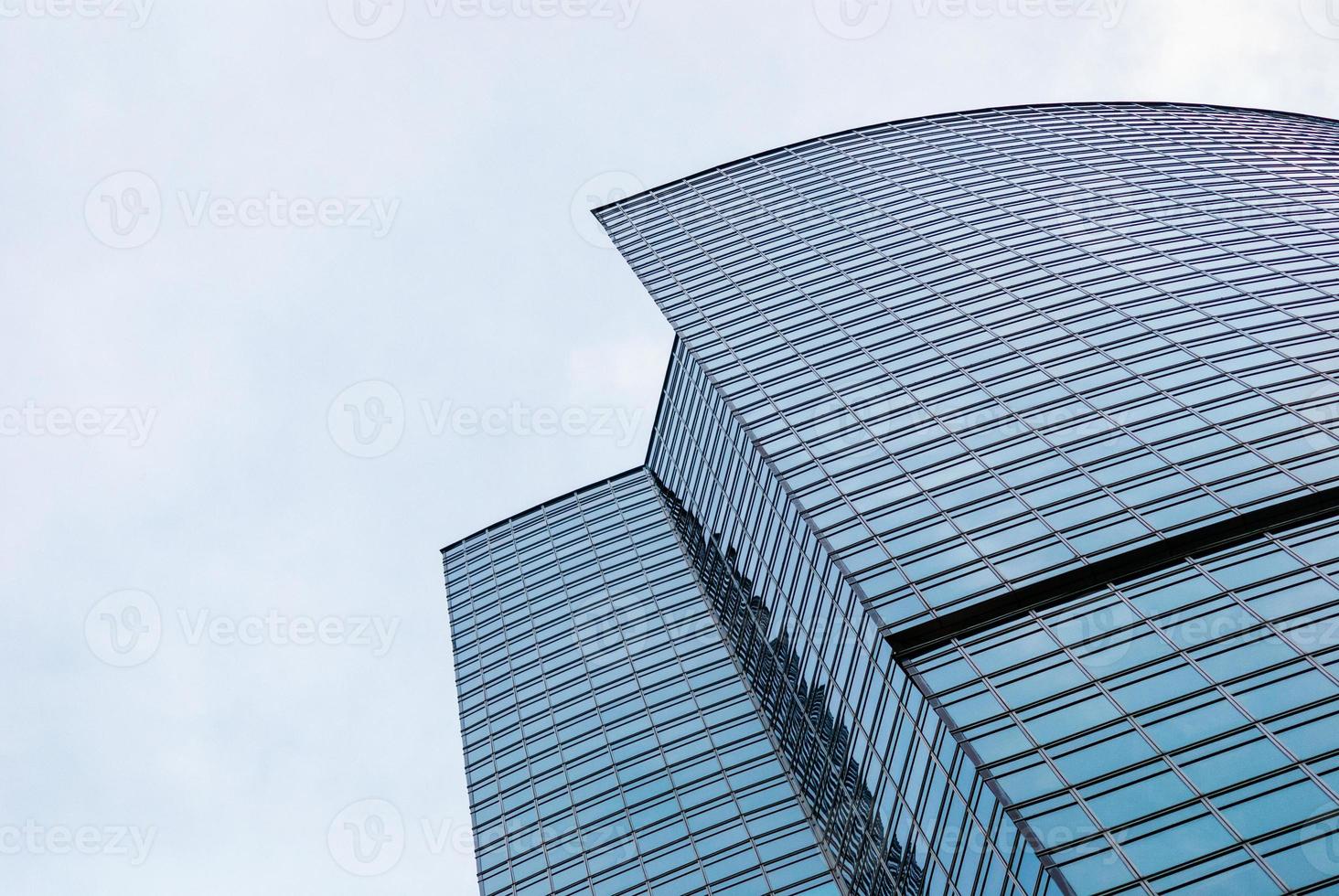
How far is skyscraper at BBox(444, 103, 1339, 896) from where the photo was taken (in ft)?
110

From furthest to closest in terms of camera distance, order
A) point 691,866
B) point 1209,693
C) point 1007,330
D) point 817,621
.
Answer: point 1007,330, point 691,866, point 817,621, point 1209,693

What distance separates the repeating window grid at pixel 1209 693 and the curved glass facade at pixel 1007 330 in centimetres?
197

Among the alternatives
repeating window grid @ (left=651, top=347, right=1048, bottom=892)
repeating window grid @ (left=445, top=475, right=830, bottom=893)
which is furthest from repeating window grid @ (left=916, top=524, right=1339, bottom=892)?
repeating window grid @ (left=445, top=475, right=830, bottom=893)

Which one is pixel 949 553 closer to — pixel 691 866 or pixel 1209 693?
pixel 1209 693

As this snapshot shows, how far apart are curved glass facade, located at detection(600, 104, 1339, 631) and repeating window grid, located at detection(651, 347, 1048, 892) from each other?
1798mm

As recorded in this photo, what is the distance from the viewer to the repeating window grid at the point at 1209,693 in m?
30.0

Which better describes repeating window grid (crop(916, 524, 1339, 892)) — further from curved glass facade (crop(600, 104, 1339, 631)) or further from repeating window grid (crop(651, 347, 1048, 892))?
curved glass facade (crop(600, 104, 1339, 631))

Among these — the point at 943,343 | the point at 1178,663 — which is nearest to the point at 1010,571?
the point at 1178,663

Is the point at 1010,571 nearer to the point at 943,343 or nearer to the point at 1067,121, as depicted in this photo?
the point at 943,343

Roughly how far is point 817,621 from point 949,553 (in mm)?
6634

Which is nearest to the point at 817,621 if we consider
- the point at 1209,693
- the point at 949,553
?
the point at 949,553

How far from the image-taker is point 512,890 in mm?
56469

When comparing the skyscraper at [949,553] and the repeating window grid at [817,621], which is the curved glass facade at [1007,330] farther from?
the repeating window grid at [817,621]

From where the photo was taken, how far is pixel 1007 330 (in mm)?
55906
